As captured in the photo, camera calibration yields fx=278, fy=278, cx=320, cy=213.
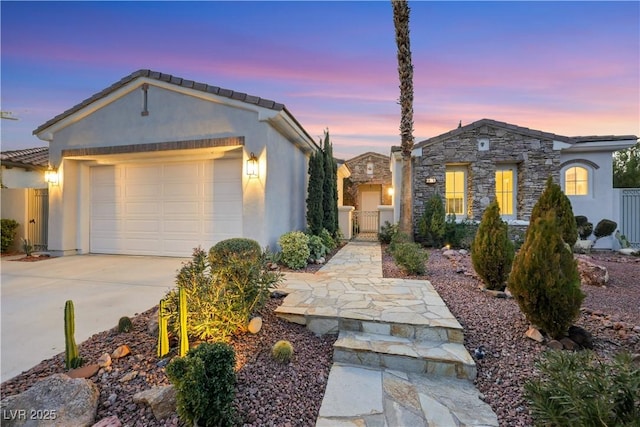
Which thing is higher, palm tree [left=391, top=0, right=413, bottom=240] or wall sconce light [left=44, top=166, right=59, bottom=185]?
palm tree [left=391, top=0, right=413, bottom=240]

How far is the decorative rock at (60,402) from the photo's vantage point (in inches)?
75.5

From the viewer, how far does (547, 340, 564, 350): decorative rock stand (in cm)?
289

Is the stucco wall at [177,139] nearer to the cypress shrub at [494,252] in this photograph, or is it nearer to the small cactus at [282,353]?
the small cactus at [282,353]

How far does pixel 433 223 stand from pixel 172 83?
885 cm

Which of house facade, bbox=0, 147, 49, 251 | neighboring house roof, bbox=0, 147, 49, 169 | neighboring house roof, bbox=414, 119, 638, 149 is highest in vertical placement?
neighboring house roof, bbox=414, 119, 638, 149

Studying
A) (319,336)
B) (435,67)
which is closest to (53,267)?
(319,336)

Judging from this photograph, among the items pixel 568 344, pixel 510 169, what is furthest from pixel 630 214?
pixel 568 344

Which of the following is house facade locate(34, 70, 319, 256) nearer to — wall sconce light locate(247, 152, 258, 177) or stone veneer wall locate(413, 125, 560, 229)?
wall sconce light locate(247, 152, 258, 177)

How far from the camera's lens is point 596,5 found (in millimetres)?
6387

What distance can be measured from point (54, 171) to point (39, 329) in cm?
706

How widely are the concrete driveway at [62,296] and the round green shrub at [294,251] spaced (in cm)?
252

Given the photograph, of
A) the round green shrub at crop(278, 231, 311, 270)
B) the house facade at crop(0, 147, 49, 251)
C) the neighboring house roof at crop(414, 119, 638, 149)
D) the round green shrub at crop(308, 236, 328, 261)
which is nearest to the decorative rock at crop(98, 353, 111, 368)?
the round green shrub at crop(278, 231, 311, 270)

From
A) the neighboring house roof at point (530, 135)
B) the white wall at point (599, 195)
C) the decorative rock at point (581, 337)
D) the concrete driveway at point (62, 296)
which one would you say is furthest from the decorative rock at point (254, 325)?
the white wall at point (599, 195)

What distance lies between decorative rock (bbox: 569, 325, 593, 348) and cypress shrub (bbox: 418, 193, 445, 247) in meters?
6.48
